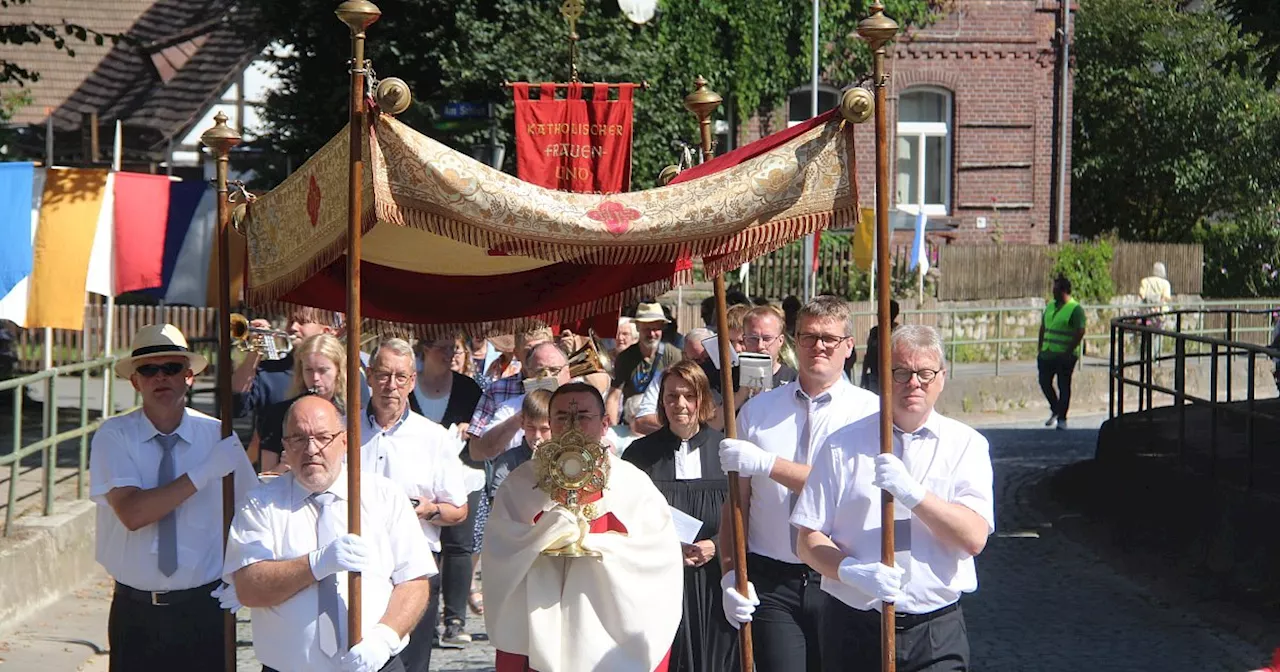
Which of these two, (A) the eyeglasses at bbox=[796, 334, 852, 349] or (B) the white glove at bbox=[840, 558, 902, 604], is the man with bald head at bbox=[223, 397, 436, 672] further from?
(A) the eyeglasses at bbox=[796, 334, 852, 349]

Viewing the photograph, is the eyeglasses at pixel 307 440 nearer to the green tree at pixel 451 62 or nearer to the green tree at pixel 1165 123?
the green tree at pixel 451 62

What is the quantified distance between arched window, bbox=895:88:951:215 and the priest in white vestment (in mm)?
25293

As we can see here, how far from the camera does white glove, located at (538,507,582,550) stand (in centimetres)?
581

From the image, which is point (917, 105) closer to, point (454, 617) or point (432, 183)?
point (454, 617)

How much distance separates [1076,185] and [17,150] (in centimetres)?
2414

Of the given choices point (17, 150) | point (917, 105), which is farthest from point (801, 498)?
point (917, 105)

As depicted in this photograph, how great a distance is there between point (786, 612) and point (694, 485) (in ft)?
3.19

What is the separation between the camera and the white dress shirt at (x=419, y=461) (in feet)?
23.3

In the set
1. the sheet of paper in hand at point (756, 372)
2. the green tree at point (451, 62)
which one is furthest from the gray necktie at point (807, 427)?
the green tree at point (451, 62)

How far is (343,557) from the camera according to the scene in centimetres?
518

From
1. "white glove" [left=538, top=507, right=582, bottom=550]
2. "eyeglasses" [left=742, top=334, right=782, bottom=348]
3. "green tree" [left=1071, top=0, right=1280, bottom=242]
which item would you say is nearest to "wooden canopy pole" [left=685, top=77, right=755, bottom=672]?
"white glove" [left=538, top=507, right=582, bottom=550]

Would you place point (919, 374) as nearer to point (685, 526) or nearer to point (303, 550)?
point (685, 526)

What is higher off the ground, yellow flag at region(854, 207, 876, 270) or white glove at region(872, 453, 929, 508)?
yellow flag at region(854, 207, 876, 270)

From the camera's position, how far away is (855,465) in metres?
5.78
